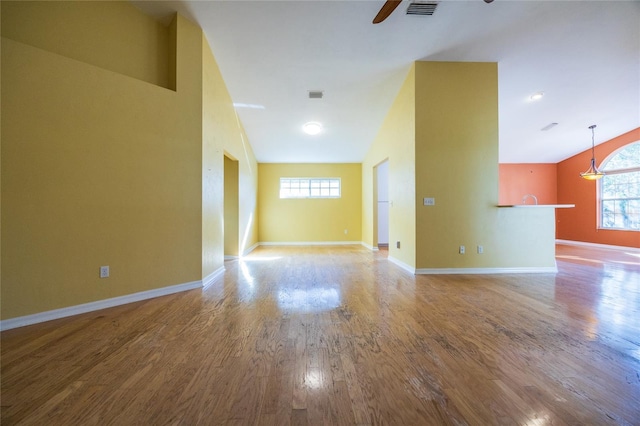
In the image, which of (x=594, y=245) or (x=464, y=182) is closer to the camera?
(x=464, y=182)

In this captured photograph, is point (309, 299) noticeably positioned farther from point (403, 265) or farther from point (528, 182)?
point (528, 182)

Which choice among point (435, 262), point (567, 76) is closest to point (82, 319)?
point (435, 262)

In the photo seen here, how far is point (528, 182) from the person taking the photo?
343 inches

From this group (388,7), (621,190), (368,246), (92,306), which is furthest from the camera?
(368,246)

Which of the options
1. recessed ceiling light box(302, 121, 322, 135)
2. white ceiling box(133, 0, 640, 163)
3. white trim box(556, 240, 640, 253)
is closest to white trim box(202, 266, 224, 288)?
white ceiling box(133, 0, 640, 163)

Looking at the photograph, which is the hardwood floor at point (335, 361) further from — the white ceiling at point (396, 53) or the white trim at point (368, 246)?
the white trim at point (368, 246)

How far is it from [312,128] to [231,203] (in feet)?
7.81

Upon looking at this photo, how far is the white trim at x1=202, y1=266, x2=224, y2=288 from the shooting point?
3369 millimetres

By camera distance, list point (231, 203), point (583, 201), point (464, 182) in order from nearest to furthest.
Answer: point (464, 182), point (231, 203), point (583, 201)

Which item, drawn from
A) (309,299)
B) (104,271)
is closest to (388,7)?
(309,299)

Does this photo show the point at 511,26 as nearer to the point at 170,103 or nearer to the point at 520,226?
the point at 520,226

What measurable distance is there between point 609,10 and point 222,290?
5.77 m

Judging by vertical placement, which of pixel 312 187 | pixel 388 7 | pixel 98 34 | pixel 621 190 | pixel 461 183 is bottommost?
pixel 461 183

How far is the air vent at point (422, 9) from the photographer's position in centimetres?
300
